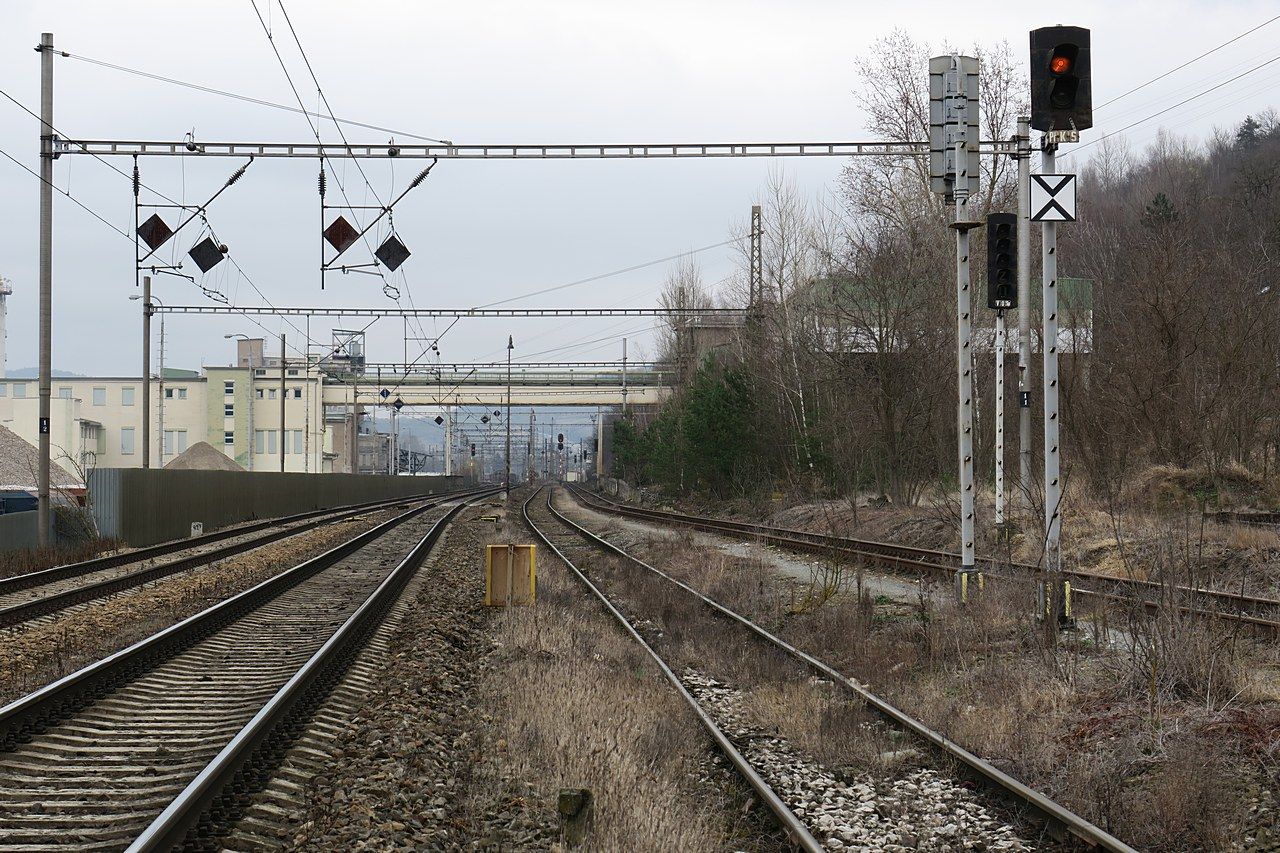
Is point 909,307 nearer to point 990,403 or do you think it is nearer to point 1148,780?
point 990,403

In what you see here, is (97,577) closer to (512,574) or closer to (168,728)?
(512,574)

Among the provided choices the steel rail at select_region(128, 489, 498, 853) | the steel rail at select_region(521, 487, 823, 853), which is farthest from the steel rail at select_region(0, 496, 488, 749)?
the steel rail at select_region(521, 487, 823, 853)

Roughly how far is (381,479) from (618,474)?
27.3 meters

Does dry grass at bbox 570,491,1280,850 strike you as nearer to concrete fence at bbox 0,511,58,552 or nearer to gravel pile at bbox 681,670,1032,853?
gravel pile at bbox 681,670,1032,853

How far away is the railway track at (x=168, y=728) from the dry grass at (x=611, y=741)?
1.65 metres

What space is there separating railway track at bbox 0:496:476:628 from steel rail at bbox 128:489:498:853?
4.41 metres

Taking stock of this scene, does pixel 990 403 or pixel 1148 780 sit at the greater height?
pixel 990 403

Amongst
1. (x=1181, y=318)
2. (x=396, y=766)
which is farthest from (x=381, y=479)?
(x=396, y=766)

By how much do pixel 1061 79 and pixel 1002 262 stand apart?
3.42m

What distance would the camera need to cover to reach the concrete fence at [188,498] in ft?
92.9

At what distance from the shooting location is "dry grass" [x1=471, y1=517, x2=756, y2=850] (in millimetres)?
6594

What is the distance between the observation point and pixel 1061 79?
1188 cm

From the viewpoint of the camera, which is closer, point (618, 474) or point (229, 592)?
point (229, 592)

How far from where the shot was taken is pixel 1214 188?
65.9 meters
